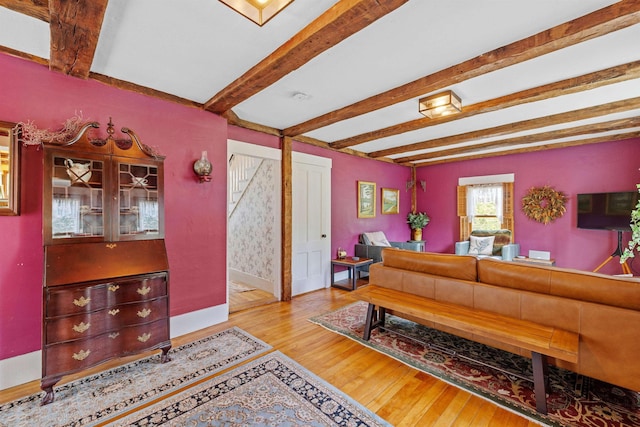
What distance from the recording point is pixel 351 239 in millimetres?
5488

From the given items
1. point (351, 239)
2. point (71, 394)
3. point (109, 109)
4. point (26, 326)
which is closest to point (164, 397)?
point (71, 394)

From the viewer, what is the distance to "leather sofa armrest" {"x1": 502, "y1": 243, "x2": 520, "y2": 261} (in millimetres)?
5026

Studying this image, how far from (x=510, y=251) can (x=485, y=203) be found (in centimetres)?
124

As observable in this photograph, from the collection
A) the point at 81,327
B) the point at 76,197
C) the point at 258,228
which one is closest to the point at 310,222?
the point at 258,228

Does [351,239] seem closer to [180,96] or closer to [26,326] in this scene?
[180,96]

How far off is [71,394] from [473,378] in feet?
10.1

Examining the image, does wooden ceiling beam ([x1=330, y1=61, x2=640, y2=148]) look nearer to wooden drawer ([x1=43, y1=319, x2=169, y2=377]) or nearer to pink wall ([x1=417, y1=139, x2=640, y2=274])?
pink wall ([x1=417, y1=139, x2=640, y2=274])

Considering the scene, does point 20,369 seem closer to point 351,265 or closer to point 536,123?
point 351,265

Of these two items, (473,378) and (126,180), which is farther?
(126,180)

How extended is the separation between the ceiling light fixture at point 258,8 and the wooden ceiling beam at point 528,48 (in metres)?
1.58

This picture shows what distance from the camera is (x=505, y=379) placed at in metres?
2.21

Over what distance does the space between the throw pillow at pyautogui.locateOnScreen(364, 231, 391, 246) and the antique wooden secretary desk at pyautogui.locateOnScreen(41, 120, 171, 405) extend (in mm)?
3817

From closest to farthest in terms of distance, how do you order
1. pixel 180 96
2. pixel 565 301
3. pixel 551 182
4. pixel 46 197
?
pixel 565 301, pixel 46 197, pixel 180 96, pixel 551 182

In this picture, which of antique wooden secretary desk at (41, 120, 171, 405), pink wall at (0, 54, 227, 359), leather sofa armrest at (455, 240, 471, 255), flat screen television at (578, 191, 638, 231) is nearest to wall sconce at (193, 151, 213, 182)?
pink wall at (0, 54, 227, 359)
